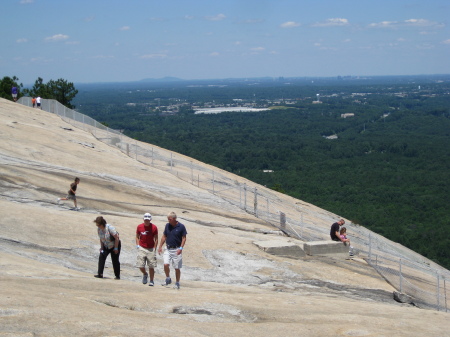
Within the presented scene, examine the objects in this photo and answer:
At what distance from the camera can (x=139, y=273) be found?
13.3m

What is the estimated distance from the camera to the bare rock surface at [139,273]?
349 inches

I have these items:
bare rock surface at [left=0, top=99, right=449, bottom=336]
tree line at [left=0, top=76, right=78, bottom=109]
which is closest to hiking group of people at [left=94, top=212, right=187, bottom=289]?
bare rock surface at [left=0, top=99, right=449, bottom=336]

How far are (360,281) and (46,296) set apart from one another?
30.1 feet

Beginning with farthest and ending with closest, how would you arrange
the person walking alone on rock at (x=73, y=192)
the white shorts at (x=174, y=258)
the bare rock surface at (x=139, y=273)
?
1. the person walking alone on rock at (x=73, y=192)
2. the white shorts at (x=174, y=258)
3. the bare rock surface at (x=139, y=273)

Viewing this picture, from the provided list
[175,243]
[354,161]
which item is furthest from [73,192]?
[354,161]

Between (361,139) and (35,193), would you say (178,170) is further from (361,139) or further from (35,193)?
(361,139)

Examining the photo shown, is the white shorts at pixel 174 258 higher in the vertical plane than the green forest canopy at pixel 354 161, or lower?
higher

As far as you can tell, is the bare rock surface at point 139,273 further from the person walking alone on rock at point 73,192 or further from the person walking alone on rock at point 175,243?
the person walking alone on rock at point 175,243

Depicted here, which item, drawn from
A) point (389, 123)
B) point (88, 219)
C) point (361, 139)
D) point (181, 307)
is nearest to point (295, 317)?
point (181, 307)

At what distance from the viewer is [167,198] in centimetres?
2134

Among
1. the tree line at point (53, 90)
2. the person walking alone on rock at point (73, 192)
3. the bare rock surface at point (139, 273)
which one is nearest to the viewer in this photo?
the bare rock surface at point (139, 273)

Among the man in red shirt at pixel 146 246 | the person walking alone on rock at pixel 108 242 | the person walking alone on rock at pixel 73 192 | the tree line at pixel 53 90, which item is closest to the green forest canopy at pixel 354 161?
the tree line at pixel 53 90

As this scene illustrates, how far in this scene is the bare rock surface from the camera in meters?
8.86

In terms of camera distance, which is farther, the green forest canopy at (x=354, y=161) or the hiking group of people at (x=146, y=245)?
the green forest canopy at (x=354, y=161)
